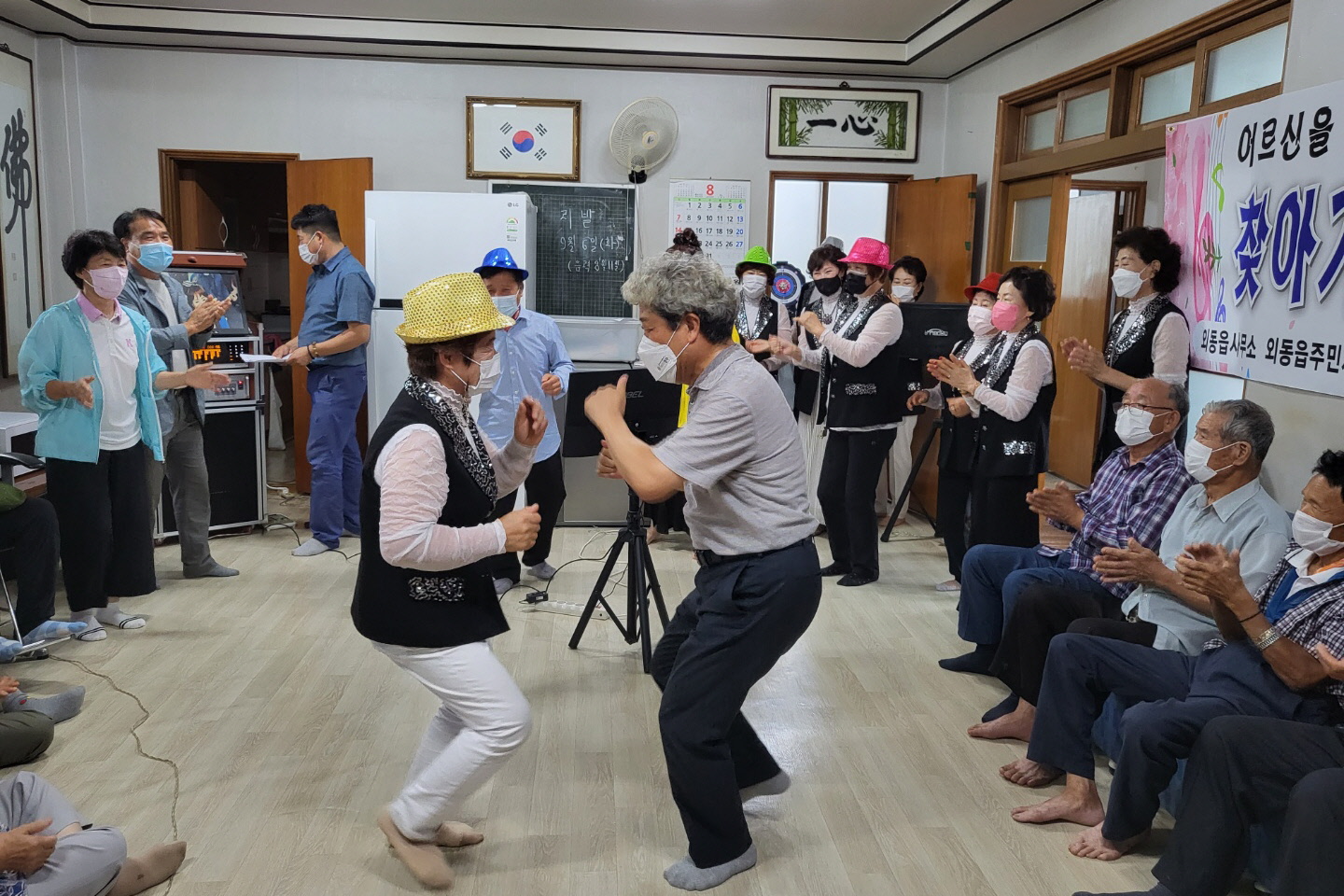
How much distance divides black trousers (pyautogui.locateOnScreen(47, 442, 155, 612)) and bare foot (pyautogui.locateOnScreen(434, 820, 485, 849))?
2134 mm

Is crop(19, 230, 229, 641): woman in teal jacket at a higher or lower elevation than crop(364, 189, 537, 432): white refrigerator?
lower

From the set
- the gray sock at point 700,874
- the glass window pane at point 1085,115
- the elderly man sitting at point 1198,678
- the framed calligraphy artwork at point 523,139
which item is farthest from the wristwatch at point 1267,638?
the framed calligraphy artwork at point 523,139

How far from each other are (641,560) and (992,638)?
49.3 inches

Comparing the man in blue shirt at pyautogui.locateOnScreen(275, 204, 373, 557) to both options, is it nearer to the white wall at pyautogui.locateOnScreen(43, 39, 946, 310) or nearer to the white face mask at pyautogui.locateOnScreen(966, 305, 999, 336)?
the white wall at pyautogui.locateOnScreen(43, 39, 946, 310)

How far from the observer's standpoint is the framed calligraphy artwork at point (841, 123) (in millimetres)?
6715

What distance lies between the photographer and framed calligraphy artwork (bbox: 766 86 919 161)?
6715 mm

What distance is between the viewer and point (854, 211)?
8266mm

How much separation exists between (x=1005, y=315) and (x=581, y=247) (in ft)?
10.2

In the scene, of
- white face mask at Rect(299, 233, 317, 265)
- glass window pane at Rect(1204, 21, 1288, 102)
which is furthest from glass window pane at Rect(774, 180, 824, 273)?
glass window pane at Rect(1204, 21, 1288, 102)

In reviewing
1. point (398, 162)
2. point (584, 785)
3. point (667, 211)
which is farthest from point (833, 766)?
point (398, 162)

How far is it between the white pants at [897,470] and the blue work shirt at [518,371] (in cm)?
220

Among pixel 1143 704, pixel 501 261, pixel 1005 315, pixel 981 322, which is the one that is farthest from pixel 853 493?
pixel 1143 704

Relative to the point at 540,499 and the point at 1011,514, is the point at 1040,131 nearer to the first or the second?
the point at 1011,514

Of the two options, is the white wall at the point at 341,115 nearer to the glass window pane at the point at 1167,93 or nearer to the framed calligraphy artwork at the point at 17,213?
the framed calligraphy artwork at the point at 17,213
